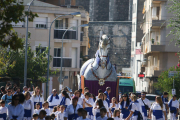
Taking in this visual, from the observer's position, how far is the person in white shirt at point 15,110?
12.2m

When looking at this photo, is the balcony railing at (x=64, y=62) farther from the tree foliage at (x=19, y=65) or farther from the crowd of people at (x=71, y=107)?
the crowd of people at (x=71, y=107)

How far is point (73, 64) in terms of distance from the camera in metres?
43.5

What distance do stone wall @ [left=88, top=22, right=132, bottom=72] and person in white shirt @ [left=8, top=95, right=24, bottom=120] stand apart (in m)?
63.1

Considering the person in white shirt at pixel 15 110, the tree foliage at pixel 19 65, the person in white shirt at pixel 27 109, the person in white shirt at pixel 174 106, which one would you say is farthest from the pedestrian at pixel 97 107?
the tree foliage at pixel 19 65

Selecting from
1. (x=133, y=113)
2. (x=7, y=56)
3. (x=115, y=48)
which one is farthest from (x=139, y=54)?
(x=133, y=113)

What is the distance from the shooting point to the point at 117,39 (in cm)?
7612

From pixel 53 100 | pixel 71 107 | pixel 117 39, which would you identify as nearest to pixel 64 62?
pixel 53 100

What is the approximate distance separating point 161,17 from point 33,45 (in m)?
12.6

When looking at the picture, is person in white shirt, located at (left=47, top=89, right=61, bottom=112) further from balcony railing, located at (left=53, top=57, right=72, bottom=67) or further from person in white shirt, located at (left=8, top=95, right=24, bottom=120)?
balcony railing, located at (left=53, top=57, right=72, bottom=67)

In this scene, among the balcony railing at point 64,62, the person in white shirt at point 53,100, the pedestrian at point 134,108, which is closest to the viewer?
the pedestrian at point 134,108

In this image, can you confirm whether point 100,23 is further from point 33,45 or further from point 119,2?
point 33,45

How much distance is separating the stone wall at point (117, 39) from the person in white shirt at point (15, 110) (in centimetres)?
6314

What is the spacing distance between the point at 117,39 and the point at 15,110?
64443mm

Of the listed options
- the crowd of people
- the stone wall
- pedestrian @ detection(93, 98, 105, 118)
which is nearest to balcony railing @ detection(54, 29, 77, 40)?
the crowd of people
